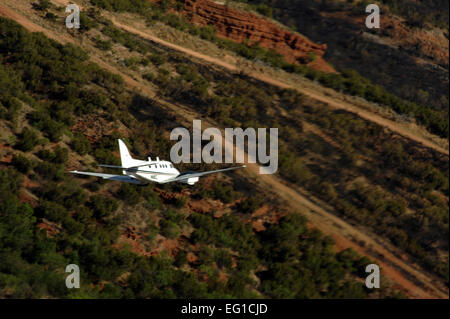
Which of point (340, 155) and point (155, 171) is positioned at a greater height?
point (155, 171)

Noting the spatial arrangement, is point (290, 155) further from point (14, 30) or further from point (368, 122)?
point (14, 30)

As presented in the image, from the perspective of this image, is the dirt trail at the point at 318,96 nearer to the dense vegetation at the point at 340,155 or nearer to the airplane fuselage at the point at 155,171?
the dense vegetation at the point at 340,155

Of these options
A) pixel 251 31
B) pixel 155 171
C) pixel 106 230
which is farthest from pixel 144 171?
pixel 251 31

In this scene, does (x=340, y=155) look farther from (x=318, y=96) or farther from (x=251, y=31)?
(x=251, y=31)

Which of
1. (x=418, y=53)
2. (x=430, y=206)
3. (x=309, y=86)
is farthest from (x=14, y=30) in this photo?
(x=418, y=53)

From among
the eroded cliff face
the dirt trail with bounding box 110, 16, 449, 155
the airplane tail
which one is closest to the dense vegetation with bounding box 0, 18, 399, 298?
the airplane tail
